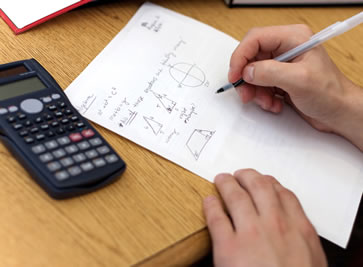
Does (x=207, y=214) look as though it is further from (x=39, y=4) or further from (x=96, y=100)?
(x=39, y=4)

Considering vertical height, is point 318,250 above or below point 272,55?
below

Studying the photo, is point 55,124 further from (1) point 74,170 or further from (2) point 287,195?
(2) point 287,195

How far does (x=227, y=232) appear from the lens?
47 centimetres

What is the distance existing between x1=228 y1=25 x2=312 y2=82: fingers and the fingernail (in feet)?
0.06

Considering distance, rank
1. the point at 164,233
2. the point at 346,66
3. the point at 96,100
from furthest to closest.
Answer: the point at 346,66
the point at 96,100
the point at 164,233

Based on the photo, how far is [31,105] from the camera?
0.50 meters

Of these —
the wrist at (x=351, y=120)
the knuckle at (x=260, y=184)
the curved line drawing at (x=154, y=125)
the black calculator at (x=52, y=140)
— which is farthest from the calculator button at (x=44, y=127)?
the wrist at (x=351, y=120)

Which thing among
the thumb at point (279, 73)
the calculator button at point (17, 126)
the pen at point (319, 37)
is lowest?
the calculator button at point (17, 126)

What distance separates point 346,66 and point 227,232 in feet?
1.26

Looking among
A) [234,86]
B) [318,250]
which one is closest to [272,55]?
[234,86]

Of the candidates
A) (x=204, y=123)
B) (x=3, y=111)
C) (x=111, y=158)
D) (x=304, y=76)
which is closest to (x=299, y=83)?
(x=304, y=76)

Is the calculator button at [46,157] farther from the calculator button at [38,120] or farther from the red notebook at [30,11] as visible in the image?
the red notebook at [30,11]

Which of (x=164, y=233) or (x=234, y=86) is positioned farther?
(x=234, y=86)

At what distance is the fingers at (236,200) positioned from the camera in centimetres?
48
